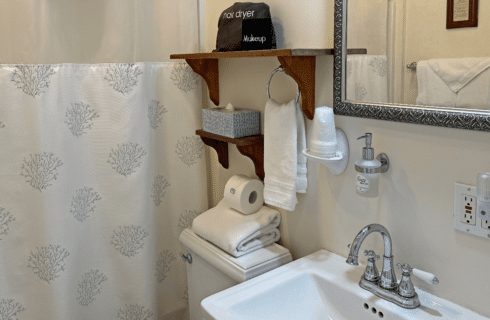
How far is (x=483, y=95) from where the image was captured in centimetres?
99

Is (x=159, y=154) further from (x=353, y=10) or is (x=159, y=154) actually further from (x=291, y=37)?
(x=353, y=10)

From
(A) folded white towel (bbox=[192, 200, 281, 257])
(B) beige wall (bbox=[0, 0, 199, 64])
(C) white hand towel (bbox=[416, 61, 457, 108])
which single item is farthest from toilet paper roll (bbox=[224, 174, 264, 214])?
(C) white hand towel (bbox=[416, 61, 457, 108])

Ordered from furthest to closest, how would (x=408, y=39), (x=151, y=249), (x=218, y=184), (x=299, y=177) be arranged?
1. (x=218, y=184)
2. (x=151, y=249)
3. (x=299, y=177)
4. (x=408, y=39)

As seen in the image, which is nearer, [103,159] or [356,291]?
[356,291]

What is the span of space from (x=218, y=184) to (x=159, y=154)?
11.5 inches

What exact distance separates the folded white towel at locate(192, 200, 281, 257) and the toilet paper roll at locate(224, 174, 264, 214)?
27mm

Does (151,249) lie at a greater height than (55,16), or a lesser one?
lesser

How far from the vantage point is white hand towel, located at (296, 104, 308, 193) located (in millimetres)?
1427

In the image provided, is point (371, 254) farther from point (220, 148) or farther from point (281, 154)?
point (220, 148)

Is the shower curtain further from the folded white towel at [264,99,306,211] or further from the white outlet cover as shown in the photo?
the white outlet cover

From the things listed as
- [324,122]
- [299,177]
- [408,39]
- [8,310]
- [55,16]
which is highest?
[55,16]

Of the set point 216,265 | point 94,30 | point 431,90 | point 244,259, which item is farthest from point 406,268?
point 94,30

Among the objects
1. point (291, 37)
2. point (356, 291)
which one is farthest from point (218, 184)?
point (356, 291)

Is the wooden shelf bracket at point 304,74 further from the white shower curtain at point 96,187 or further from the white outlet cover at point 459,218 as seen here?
the white shower curtain at point 96,187
